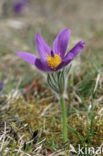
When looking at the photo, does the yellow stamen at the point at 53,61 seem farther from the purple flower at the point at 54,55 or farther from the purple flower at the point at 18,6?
the purple flower at the point at 18,6

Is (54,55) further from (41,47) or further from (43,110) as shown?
(43,110)

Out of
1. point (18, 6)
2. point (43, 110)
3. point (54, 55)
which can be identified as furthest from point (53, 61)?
point (18, 6)

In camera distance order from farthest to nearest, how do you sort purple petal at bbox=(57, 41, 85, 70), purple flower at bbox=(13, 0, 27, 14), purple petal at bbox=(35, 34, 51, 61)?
purple flower at bbox=(13, 0, 27, 14), purple petal at bbox=(35, 34, 51, 61), purple petal at bbox=(57, 41, 85, 70)

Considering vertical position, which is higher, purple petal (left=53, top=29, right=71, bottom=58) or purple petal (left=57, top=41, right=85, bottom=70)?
purple petal (left=53, top=29, right=71, bottom=58)

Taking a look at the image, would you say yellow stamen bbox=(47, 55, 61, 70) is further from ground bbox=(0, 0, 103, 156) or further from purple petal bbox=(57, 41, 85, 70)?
ground bbox=(0, 0, 103, 156)

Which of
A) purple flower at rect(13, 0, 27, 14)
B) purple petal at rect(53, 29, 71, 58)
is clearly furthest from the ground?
purple flower at rect(13, 0, 27, 14)

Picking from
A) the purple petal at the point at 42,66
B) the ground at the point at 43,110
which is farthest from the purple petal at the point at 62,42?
the ground at the point at 43,110

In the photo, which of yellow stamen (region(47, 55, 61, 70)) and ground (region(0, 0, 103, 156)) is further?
ground (region(0, 0, 103, 156))
